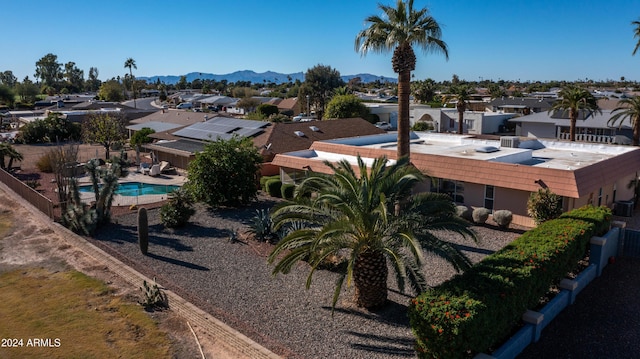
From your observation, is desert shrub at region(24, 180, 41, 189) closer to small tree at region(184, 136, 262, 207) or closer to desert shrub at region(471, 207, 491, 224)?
small tree at region(184, 136, 262, 207)

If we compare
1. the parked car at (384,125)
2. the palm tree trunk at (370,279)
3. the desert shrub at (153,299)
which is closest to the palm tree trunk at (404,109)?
the palm tree trunk at (370,279)

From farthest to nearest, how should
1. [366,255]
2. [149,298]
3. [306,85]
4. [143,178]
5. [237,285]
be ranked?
[306,85]
[143,178]
[237,285]
[149,298]
[366,255]

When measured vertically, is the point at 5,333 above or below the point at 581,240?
below

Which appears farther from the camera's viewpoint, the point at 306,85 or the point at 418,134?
the point at 306,85

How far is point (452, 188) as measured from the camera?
2609 centimetres

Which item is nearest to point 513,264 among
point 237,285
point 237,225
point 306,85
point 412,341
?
point 412,341

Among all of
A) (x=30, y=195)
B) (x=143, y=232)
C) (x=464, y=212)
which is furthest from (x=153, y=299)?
(x=30, y=195)

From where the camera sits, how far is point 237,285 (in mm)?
17469

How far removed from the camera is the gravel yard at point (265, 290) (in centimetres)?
1338

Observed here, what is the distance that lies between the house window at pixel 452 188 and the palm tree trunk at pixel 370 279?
11.8 m

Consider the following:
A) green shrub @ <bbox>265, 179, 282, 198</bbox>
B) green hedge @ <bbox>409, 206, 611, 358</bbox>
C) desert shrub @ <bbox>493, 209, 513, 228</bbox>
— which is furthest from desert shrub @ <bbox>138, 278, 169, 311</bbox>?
desert shrub @ <bbox>493, 209, 513, 228</bbox>

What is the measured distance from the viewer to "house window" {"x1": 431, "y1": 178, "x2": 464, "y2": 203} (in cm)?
2575

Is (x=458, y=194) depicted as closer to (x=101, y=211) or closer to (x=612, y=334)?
(x=612, y=334)

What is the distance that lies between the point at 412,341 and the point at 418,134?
27.3 m
